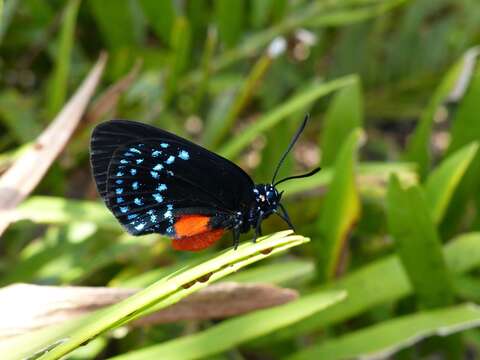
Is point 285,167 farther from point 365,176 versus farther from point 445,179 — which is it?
point 445,179

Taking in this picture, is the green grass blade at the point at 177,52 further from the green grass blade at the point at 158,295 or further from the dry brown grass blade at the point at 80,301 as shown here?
the green grass blade at the point at 158,295

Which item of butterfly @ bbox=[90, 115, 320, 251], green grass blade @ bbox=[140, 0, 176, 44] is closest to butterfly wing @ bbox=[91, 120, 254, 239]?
butterfly @ bbox=[90, 115, 320, 251]

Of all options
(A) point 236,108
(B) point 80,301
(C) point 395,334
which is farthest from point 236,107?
(B) point 80,301

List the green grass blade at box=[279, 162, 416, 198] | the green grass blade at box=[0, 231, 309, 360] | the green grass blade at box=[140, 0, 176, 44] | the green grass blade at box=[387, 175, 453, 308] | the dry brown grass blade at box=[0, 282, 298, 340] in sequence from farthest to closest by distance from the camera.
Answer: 1. the green grass blade at box=[140, 0, 176, 44]
2. the green grass blade at box=[279, 162, 416, 198]
3. the green grass blade at box=[387, 175, 453, 308]
4. the dry brown grass blade at box=[0, 282, 298, 340]
5. the green grass blade at box=[0, 231, 309, 360]

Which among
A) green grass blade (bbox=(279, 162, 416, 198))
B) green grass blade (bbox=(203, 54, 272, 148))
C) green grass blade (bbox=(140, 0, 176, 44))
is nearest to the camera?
green grass blade (bbox=(279, 162, 416, 198))

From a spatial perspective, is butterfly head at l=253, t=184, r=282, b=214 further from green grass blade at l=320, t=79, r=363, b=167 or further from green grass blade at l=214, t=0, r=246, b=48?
green grass blade at l=214, t=0, r=246, b=48

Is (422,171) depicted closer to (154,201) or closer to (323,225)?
(323,225)

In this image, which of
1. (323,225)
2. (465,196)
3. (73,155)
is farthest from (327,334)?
(73,155)
